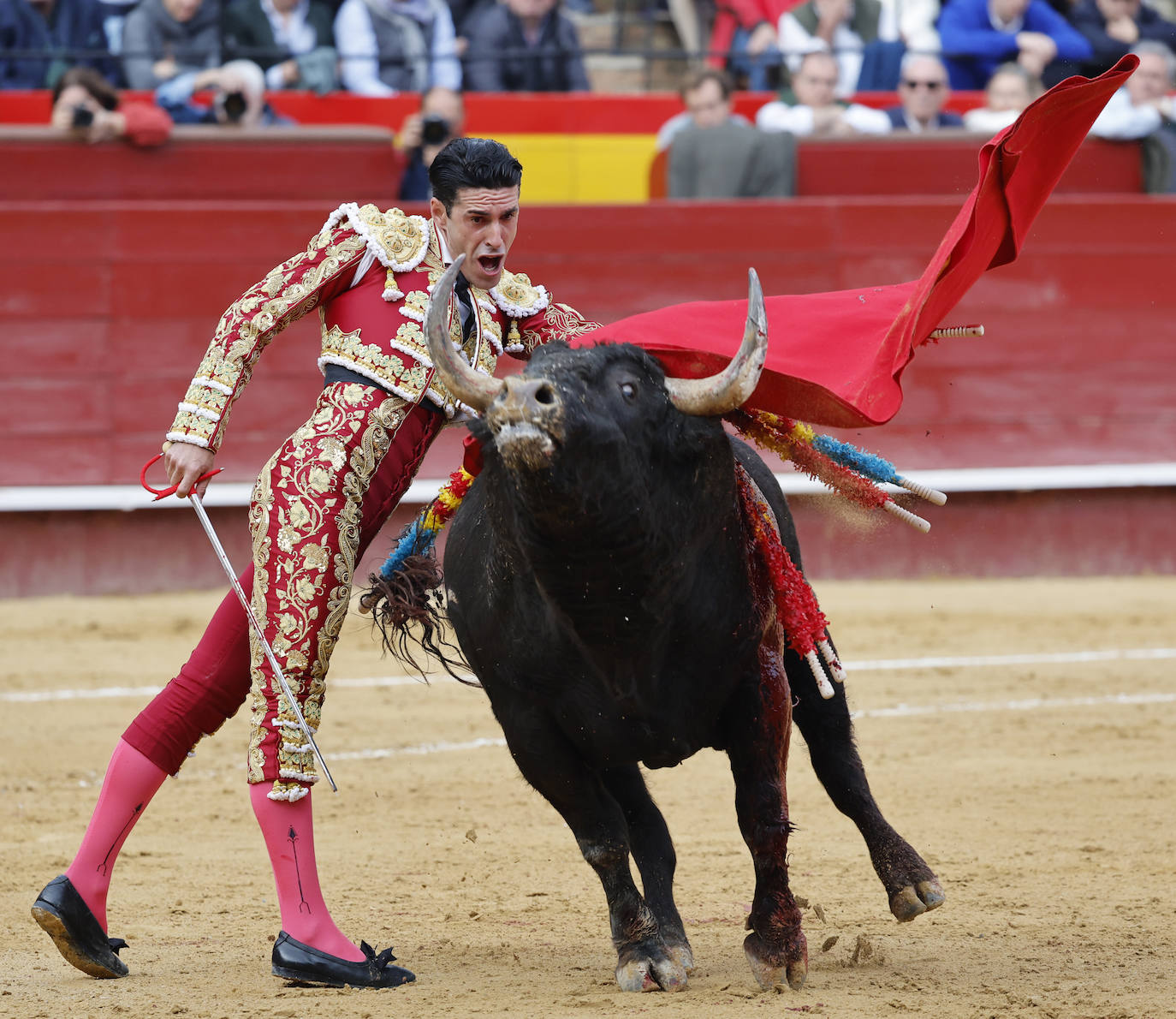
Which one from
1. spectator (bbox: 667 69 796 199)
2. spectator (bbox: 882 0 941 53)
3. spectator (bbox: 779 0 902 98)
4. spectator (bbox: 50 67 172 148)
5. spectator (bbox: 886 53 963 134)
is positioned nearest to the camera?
spectator (bbox: 50 67 172 148)

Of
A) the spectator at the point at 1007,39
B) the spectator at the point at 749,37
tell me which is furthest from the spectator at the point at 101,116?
the spectator at the point at 1007,39

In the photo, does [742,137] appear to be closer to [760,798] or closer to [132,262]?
[132,262]

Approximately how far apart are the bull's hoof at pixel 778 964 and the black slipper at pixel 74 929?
3.40 feet

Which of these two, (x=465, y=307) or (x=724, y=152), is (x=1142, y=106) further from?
(x=465, y=307)

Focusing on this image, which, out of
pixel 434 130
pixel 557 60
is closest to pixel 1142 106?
pixel 557 60

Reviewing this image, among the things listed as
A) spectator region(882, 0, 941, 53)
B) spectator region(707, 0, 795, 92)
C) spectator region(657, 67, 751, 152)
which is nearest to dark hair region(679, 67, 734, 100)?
spectator region(657, 67, 751, 152)

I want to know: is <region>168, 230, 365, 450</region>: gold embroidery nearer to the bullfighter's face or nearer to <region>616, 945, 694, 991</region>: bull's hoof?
the bullfighter's face

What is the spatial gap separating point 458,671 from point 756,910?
12.6ft

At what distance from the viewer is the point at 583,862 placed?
3848mm

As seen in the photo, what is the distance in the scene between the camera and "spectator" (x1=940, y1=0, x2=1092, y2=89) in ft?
28.9

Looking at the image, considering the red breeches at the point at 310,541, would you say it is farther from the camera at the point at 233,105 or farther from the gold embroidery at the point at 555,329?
the camera at the point at 233,105

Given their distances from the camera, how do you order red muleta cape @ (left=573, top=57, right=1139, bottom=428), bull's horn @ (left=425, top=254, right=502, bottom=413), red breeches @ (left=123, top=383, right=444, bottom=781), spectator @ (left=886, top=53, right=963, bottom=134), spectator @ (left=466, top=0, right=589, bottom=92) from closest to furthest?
1. bull's horn @ (left=425, top=254, right=502, bottom=413)
2. red muleta cape @ (left=573, top=57, right=1139, bottom=428)
3. red breeches @ (left=123, top=383, right=444, bottom=781)
4. spectator @ (left=886, top=53, right=963, bottom=134)
5. spectator @ (left=466, top=0, right=589, bottom=92)

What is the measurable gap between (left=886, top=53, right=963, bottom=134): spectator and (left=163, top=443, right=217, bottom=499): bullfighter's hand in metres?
5.85

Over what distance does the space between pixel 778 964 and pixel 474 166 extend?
132cm
